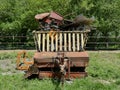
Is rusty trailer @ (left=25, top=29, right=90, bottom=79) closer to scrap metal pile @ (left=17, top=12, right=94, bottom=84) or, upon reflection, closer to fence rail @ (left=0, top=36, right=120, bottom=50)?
scrap metal pile @ (left=17, top=12, right=94, bottom=84)

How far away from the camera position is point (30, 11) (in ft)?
61.4

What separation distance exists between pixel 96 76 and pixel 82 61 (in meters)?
0.83

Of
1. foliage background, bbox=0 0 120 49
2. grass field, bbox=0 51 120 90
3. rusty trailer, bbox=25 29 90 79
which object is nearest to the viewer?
grass field, bbox=0 51 120 90

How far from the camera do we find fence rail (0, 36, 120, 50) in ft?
58.3

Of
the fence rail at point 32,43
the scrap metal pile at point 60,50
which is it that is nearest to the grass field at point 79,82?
the scrap metal pile at point 60,50

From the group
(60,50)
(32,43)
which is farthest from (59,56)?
(32,43)

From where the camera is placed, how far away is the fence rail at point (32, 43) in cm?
1778

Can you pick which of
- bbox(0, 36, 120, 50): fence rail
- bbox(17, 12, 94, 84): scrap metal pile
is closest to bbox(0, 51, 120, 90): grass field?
bbox(17, 12, 94, 84): scrap metal pile

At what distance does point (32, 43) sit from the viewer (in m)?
18.8

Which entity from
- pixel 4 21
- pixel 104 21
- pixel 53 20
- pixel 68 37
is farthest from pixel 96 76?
pixel 4 21

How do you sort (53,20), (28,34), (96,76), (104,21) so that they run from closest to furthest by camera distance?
(96,76), (53,20), (104,21), (28,34)

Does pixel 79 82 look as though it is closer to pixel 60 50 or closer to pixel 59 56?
pixel 59 56

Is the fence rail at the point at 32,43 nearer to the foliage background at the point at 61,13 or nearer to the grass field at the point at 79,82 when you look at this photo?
the foliage background at the point at 61,13

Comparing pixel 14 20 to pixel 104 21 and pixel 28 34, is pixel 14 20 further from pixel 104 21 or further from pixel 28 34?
pixel 104 21
